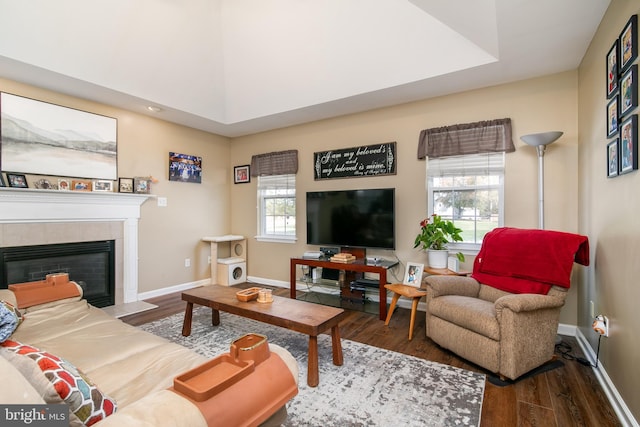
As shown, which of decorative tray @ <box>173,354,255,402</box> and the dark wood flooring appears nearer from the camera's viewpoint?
decorative tray @ <box>173,354,255,402</box>

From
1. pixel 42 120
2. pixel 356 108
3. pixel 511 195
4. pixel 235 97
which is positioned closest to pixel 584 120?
pixel 511 195

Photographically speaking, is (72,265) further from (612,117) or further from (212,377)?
(612,117)

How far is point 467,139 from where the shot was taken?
3.28 m

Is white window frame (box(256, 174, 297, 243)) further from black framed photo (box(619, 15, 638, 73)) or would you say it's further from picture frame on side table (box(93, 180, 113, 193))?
black framed photo (box(619, 15, 638, 73))

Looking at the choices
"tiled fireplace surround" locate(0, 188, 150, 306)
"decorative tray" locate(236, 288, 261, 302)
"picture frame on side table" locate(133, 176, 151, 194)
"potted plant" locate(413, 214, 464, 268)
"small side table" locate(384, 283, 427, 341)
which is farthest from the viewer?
"picture frame on side table" locate(133, 176, 151, 194)

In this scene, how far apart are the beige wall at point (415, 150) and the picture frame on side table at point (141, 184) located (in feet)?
4.81

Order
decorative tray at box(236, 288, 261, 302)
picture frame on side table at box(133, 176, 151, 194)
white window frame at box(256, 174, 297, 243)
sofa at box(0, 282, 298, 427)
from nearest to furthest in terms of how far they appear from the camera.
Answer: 1. sofa at box(0, 282, 298, 427)
2. decorative tray at box(236, 288, 261, 302)
3. picture frame on side table at box(133, 176, 151, 194)
4. white window frame at box(256, 174, 297, 243)

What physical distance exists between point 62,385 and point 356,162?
3.54 metres

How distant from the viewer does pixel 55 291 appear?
7.45 feet

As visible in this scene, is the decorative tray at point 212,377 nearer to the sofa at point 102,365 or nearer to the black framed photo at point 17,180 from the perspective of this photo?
the sofa at point 102,365

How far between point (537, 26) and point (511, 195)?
1.50 meters

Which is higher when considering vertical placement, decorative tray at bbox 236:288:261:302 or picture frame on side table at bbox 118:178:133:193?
picture frame on side table at bbox 118:178:133:193

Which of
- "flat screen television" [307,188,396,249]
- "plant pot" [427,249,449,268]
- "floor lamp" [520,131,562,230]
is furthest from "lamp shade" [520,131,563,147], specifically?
"flat screen television" [307,188,396,249]

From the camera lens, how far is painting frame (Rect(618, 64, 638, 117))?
164 centimetres
